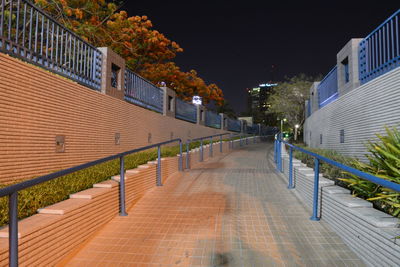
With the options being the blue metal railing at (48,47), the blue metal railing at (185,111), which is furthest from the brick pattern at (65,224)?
the blue metal railing at (185,111)

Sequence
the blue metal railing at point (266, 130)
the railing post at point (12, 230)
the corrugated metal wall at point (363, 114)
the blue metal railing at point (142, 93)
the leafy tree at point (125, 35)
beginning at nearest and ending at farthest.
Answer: the railing post at point (12, 230)
the corrugated metal wall at point (363, 114)
the blue metal railing at point (142, 93)
the leafy tree at point (125, 35)
the blue metal railing at point (266, 130)

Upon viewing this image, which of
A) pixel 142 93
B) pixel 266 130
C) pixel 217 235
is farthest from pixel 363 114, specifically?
pixel 266 130

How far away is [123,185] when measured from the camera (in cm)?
473

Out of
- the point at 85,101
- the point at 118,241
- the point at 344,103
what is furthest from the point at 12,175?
the point at 344,103

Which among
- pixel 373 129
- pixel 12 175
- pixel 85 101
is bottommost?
pixel 12 175

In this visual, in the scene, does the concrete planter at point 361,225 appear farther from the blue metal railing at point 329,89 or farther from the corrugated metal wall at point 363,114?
the blue metal railing at point 329,89

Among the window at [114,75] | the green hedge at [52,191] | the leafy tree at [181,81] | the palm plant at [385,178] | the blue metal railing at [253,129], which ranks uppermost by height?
the leafy tree at [181,81]

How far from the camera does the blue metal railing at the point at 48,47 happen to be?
4.82 meters

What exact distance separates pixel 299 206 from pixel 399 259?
2743mm

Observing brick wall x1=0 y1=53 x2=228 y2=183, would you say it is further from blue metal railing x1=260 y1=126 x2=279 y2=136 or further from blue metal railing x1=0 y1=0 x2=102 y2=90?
blue metal railing x1=260 y1=126 x2=279 y2=136

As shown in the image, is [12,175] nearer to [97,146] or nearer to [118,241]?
[118,241]

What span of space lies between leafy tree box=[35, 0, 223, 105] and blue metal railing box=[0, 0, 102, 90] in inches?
207

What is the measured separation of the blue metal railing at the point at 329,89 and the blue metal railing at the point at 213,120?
912cm

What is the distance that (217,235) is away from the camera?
3869mm
